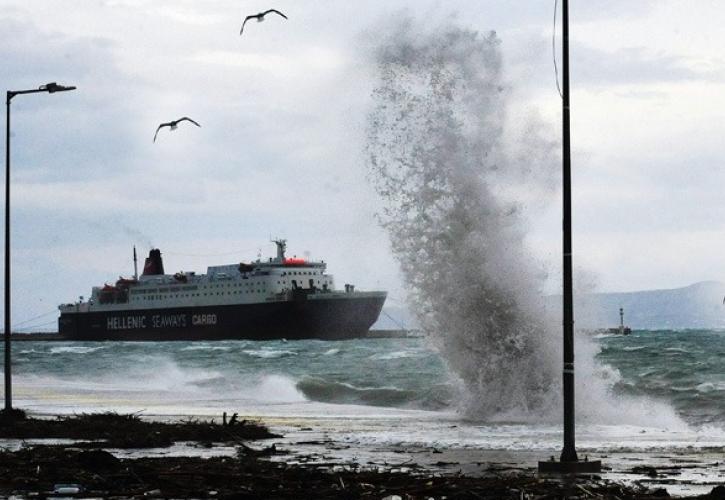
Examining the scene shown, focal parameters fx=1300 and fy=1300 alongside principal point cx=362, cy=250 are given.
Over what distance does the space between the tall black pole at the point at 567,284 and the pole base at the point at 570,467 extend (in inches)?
9.9

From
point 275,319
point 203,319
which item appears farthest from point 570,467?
point 203,319

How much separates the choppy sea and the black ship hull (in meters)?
41.2

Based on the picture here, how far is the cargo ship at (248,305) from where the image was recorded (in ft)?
438

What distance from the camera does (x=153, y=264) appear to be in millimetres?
158625

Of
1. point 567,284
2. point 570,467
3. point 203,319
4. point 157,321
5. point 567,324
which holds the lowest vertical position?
point 570,467

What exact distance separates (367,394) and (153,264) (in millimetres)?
116020

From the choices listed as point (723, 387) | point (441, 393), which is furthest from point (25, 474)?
point (723, 387)

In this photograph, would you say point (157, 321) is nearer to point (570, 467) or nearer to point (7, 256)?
point (7, 256)

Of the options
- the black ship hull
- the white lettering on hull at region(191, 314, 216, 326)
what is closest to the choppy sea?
the black ship hull

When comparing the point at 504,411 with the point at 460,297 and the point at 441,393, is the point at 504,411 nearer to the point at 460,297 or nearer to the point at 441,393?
the point at 460,297

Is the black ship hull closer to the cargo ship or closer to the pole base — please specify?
the cargo ship

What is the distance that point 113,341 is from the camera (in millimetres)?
152875

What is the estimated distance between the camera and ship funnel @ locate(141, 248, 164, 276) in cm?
15738

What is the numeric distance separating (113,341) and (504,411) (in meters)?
125
